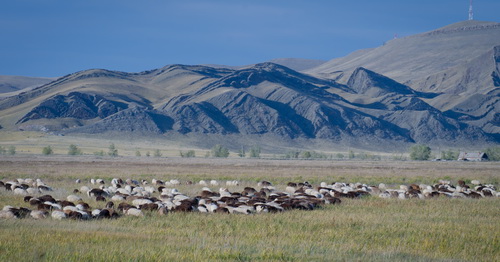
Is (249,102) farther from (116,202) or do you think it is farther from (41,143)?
(116,202)

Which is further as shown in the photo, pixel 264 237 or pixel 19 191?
pixel 19 191

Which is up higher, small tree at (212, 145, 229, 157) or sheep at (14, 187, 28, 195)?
sheep at (14, 187, 28, 195)

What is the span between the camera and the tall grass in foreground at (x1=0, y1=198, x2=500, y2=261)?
11.1m

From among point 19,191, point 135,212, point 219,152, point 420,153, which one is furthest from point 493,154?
Result: point 135,212

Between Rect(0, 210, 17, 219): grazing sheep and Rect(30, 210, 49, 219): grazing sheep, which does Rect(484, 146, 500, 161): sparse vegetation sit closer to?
Rect(30, 210, 49, 219): grazing sheep

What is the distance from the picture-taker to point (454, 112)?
194750 mm

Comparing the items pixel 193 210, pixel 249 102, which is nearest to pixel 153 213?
pixel 193 210

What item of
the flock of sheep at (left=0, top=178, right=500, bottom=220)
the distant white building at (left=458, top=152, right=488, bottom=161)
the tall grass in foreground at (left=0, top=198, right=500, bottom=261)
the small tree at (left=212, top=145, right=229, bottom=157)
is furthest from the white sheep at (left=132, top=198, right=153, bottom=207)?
the distant white building at (left=458, top=152, right=488, bottom=161)

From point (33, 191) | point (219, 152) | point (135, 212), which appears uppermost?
point (135, 212)

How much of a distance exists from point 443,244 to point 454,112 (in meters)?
195

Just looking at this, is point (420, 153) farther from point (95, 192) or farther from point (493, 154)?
point (95, 192)

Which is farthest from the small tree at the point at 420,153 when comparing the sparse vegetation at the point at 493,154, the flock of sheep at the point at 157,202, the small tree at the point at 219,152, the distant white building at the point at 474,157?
the flock of sheep at the point at 157,202

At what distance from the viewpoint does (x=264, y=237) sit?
13.5 meters

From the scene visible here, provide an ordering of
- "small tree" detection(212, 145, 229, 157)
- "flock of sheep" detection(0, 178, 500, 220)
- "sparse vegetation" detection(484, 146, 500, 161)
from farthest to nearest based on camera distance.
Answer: "sparse vegetation" detection(484, 146, 500, 161) < "small tree" detection(212, 145, 229, 157) < "flock of sheep" detection(0, 178, 500, 220)
